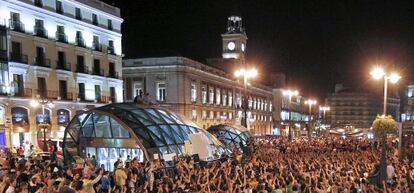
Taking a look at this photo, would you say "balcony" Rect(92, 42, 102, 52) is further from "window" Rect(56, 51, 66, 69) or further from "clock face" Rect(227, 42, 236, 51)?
"clock face" Rect(227, 42, 236, 51)

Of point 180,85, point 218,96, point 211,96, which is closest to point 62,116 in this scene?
point 180,85

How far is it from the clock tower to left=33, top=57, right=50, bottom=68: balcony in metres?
48.1

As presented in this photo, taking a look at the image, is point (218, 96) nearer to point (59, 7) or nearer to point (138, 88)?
point (138, 88)

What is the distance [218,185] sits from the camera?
15438 mm

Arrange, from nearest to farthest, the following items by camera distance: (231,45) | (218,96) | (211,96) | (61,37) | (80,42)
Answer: (61,37) < (80,42) < (211,96) < (218,96) < (231,45)

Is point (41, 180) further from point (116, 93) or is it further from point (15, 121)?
point (116, 93)

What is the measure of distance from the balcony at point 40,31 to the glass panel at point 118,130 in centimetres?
2055

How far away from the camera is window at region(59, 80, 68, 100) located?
4459 centimetres

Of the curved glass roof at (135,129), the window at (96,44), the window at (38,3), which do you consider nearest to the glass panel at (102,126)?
the curved glass roof at (135,129)

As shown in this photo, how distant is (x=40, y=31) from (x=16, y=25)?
3.06m

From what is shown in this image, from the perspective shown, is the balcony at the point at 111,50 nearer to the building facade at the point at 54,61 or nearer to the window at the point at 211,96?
the building facade at the point at 54,61

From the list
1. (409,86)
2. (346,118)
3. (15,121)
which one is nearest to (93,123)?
(15,121)

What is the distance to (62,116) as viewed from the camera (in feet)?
145

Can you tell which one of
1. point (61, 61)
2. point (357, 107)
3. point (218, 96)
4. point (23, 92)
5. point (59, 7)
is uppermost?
point (59, 7)
